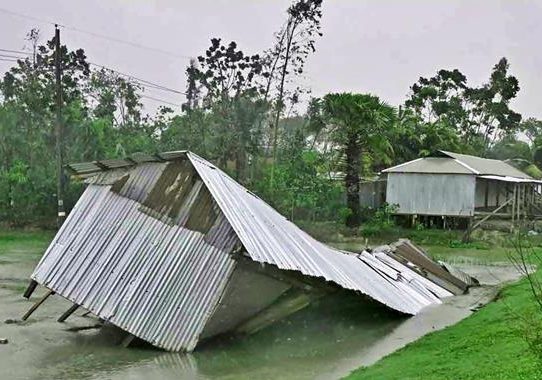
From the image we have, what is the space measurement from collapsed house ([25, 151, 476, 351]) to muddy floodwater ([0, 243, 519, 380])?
0.49 meters

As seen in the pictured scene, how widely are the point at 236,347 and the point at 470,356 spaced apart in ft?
17.5

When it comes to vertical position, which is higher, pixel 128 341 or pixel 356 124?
pixel 356 124

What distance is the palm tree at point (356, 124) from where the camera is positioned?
113 ft

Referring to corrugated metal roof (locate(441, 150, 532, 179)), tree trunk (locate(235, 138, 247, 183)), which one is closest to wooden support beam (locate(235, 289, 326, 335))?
corrugated metal roof (locate(441, 150, 532, 179))

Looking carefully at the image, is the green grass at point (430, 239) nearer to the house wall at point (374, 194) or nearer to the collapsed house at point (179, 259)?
the house wall at point (374, 194)

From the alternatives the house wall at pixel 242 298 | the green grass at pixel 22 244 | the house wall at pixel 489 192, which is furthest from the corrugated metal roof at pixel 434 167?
the house wall at pixel 242 298

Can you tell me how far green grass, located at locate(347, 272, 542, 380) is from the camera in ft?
28.1

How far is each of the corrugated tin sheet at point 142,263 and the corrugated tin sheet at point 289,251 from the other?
18.3 inches

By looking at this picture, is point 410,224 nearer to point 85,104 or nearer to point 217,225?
point 85,104

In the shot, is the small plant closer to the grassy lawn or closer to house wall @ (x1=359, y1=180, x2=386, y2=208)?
house wall @ (x1=359, y1=180, x2=386, y2=208)

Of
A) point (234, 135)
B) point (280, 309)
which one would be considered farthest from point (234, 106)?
point (280, 309)

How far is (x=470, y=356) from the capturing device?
10.2 m

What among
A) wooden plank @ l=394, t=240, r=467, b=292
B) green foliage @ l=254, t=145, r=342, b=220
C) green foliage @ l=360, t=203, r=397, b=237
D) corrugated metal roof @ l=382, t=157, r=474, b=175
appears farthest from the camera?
green foliage @ l=254, t=145, r=342, b=220

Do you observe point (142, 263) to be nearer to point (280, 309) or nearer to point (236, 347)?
point (236, 347)
